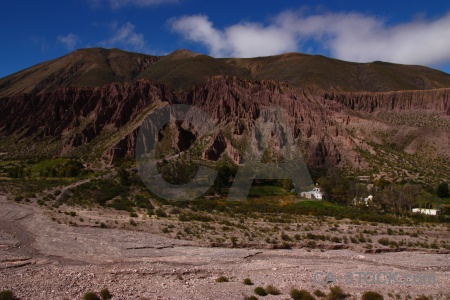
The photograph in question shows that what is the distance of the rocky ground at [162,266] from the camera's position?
63.4ft

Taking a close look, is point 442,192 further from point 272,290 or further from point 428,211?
point 272,290

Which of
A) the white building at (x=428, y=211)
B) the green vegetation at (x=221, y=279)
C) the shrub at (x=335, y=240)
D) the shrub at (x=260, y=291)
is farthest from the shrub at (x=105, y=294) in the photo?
the white building at (x=428, y=211)

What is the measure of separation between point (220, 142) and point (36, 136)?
56629mm

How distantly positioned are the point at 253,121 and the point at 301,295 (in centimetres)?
7161

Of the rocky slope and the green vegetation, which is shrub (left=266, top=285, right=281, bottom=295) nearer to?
the green vegetation

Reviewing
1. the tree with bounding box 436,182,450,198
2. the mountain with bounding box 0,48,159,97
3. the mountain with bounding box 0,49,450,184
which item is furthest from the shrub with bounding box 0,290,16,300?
the mountain with bounding box 0,48,159,97

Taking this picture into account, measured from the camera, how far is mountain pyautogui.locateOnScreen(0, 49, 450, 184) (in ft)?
270

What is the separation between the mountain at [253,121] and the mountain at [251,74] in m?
1.21

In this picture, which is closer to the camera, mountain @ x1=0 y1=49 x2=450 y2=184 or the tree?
the tree

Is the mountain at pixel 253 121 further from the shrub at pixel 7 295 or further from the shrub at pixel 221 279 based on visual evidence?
the shrub at pixel 7 295

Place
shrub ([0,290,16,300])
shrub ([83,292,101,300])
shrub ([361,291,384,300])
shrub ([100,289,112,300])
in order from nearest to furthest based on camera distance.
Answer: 1. shrub ([0,290,16,300])
2. shrub ([83,292,101,300])
3. shrub ([100,289,112,300])
4. shrub ([361,291,384,300])

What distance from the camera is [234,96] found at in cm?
9906

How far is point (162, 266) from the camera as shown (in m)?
23.3

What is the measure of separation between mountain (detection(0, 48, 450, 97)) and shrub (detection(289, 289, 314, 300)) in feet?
393
